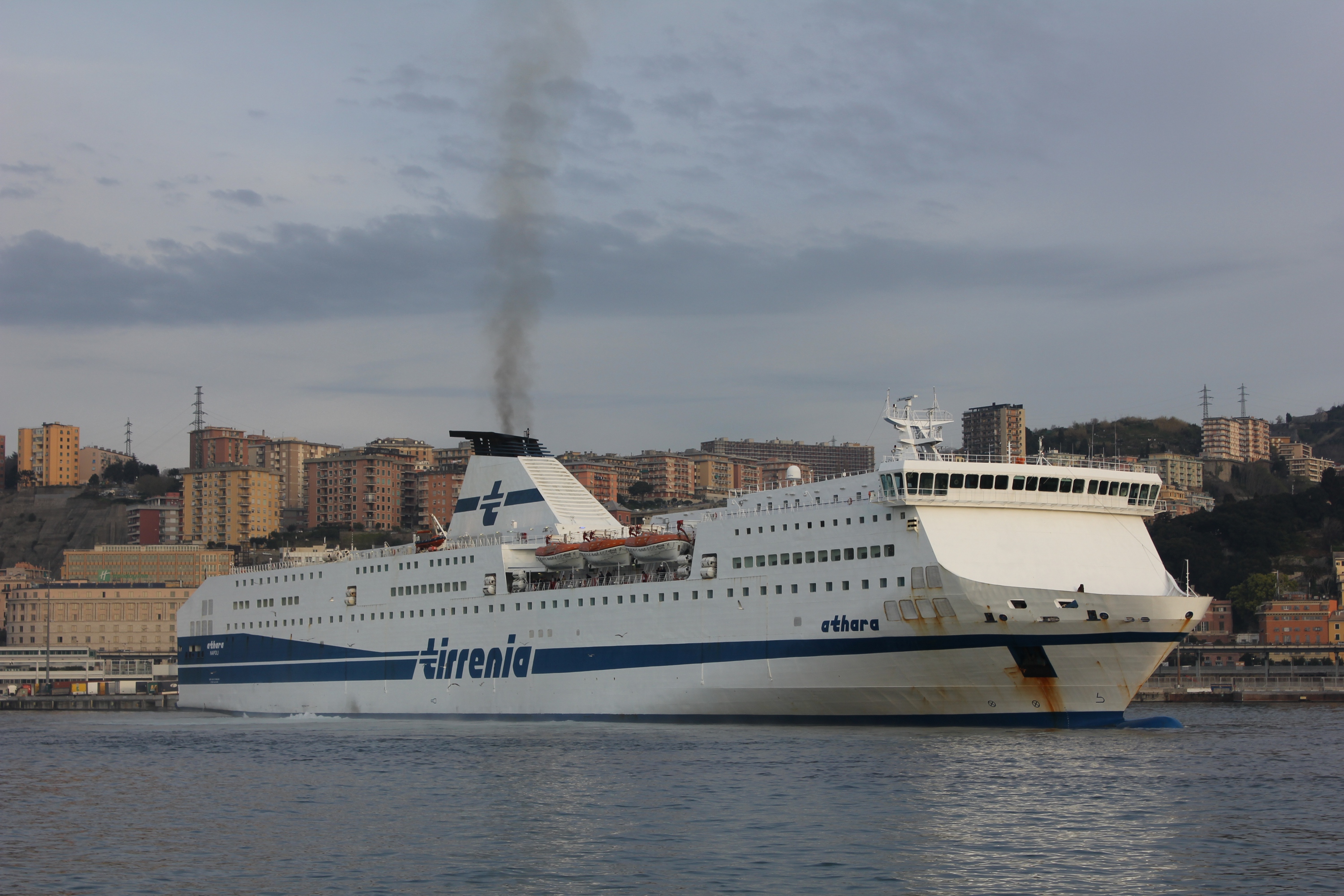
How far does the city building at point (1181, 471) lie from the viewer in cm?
15612

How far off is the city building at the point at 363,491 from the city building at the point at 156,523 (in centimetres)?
1432

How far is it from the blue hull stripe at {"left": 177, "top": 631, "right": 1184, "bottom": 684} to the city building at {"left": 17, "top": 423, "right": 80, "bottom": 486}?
12533cm

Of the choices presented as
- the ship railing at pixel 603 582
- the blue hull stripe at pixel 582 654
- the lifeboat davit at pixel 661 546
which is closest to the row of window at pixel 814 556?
the blue hull stripe at pixel 582 654

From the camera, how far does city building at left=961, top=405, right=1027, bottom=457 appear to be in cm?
17962

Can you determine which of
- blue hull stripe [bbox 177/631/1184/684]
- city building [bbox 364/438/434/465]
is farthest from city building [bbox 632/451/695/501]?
blue hull stripe [bbox 177/631/1184/684]

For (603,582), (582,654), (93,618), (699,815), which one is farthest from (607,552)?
(93,618)

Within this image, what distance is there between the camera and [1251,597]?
9269 centimetres

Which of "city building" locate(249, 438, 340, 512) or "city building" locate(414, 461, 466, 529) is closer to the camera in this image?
"city building" locate(414, 461, 466, 529)

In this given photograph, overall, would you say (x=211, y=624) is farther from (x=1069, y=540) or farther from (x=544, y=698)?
(x=1069, y=540)

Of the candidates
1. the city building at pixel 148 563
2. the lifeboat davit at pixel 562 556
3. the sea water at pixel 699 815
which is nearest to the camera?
the sea water at pixel 699 815

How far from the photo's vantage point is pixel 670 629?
36656mm

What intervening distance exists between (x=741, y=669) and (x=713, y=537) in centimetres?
380

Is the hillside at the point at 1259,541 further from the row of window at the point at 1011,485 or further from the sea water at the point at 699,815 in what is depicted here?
the sea water at the point at 699,815

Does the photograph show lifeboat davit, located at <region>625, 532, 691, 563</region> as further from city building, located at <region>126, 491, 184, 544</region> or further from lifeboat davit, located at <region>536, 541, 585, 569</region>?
city building, located at <region>126, 491, 184, 544</region>
